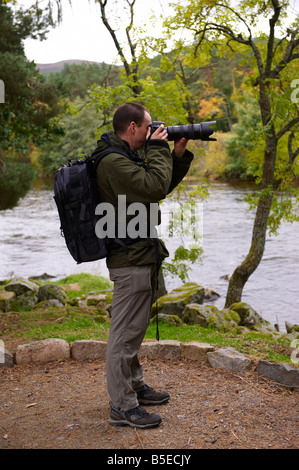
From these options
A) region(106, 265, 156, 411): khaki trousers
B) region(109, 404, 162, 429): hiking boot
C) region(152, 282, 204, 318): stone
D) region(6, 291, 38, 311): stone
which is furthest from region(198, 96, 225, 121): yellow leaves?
region(109, 404, 162, 429): hiking boot

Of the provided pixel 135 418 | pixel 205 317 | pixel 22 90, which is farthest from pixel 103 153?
pixel 22 90

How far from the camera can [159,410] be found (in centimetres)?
346

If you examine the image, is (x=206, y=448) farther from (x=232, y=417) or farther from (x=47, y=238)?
(x=47, y=238)

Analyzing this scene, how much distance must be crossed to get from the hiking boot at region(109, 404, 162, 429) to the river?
20.7 feet

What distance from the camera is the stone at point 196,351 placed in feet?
14.6

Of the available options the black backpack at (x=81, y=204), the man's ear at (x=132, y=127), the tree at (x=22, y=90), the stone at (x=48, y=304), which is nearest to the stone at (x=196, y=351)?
the black backpack at (x=81, y=204)

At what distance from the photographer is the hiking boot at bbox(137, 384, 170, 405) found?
11.5 feet

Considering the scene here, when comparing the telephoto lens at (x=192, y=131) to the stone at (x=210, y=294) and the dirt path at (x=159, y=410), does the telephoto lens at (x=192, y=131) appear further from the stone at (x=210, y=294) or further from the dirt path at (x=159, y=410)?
the stone at (x=210, y=294)

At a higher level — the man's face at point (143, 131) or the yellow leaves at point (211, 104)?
the yellow leaves at point (211, 104)

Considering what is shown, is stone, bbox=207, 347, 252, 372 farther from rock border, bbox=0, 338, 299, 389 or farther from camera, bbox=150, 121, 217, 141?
camera, bbox=150, 121, 217, 141

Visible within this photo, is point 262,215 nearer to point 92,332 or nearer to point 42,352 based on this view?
point 92,332

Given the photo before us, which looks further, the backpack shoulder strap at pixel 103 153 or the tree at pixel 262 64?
the tree at pixel 262 64

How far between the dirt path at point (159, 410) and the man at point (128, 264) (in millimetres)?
184
